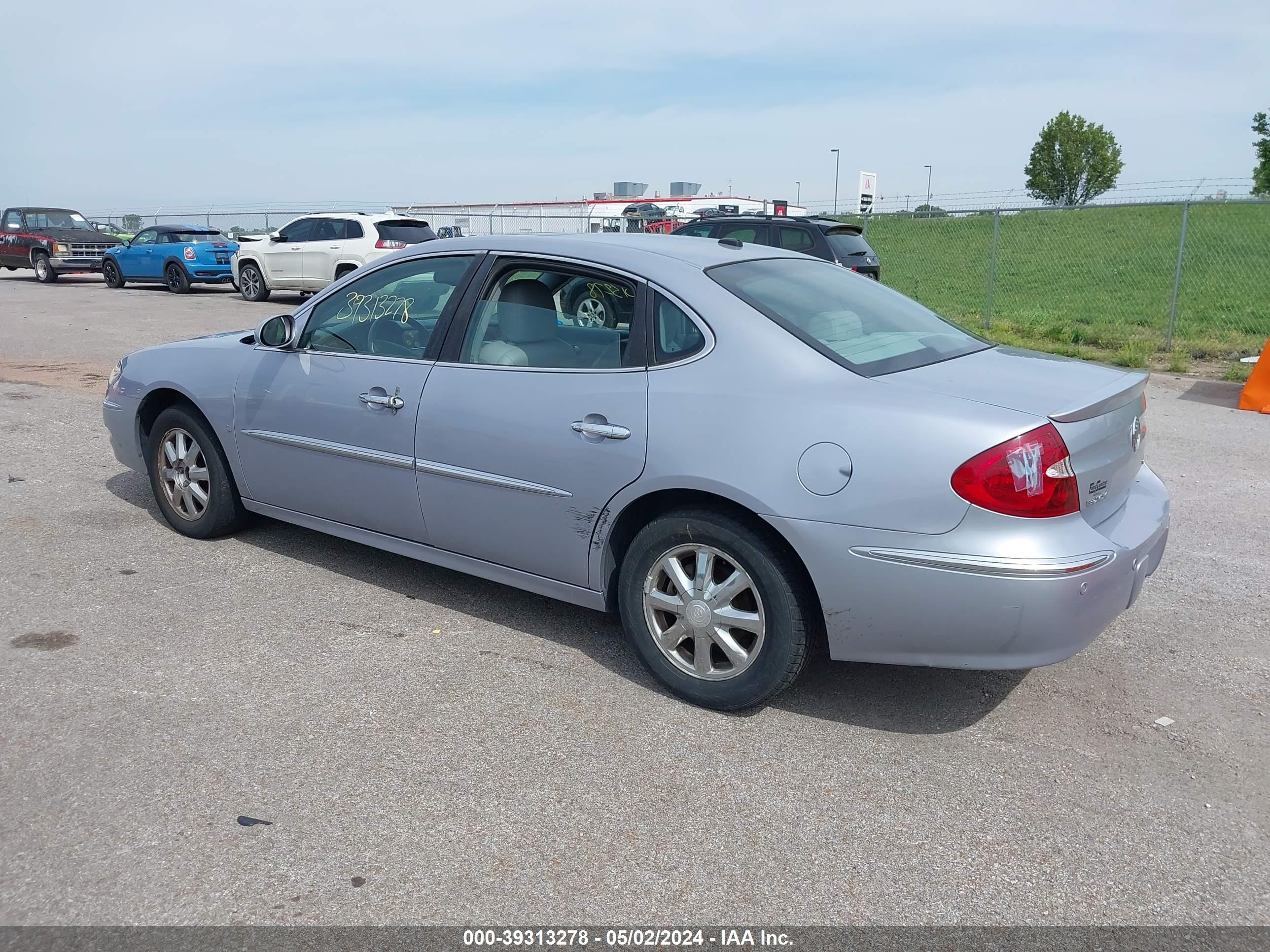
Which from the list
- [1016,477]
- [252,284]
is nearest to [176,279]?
[252,284]

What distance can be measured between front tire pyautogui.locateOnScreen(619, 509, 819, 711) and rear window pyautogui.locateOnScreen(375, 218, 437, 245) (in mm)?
→ 14961

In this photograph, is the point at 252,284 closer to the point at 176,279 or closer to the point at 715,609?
the point at 176,279

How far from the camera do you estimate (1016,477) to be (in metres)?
3.06

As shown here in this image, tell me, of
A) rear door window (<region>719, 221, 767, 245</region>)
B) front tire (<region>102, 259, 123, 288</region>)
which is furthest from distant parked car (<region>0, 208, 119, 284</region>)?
rear door window (<region>719, 221, 767, 245</region>)

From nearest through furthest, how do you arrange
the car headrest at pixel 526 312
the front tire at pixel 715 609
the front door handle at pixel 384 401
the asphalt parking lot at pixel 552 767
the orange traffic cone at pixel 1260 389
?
the asphalt parking lot at pixel 552 767 → the front tire at pixel 715 609 → the car headrest at pixel 526 312 → the front door handle at pixel 384 401 → the orange traffic cone at pixel 1260 389

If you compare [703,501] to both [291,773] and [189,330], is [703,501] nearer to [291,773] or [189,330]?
[291,773]

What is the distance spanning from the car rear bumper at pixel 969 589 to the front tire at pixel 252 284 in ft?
58.7

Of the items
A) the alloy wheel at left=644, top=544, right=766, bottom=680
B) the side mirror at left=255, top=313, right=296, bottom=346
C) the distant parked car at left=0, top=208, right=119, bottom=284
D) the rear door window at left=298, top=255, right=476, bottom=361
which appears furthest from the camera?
the distant parked car at left=0, top=208, right=119, bottom=284

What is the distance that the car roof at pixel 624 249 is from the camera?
395 centimetres

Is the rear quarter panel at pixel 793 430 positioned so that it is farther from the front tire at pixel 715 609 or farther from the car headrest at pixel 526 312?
the car headrest at pixel 526 312

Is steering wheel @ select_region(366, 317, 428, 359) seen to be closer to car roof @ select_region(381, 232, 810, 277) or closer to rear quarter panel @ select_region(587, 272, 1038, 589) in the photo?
car roof @ select_region(381, 232, 810, 277)

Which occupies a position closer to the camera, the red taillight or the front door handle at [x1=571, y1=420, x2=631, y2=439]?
the red taillight

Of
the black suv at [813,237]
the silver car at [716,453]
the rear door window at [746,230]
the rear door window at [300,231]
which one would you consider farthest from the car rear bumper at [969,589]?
the rear door window at [300,231]

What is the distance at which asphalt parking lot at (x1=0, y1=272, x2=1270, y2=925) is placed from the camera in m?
2.65
